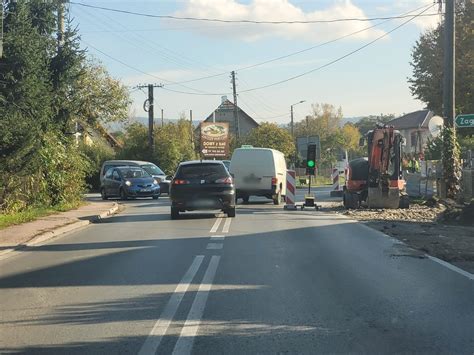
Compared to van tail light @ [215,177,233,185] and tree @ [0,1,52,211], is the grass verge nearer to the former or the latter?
tree @ [0,1,52,211]

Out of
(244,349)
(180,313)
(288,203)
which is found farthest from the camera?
(288,203)

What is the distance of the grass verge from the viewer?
1619 cm

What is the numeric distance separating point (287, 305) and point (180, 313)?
4.25 ft

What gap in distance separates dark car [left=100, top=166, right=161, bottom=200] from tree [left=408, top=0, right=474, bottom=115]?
1579cm

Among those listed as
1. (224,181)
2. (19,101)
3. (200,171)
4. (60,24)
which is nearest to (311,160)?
(224,181)

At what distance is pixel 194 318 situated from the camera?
6617mm

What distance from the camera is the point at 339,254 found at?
36.4 ft

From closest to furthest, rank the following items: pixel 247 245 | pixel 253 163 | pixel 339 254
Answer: pixel 339 254, pixel 247 245, pixel 253 163

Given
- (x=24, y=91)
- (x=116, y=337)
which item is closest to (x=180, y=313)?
(x=116, y=337)

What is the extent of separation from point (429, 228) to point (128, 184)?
56.9 ft

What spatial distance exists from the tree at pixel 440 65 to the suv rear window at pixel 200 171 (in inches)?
661

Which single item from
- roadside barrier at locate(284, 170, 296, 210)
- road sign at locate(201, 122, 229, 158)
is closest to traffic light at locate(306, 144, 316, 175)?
roadside barrier at locate(284, 170, 296, 210)

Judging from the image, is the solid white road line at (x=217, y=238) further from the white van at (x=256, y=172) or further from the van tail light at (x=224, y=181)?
the white van at (x=256, y=172)

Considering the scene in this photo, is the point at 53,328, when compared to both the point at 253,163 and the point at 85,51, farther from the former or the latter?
the point at 253,163
